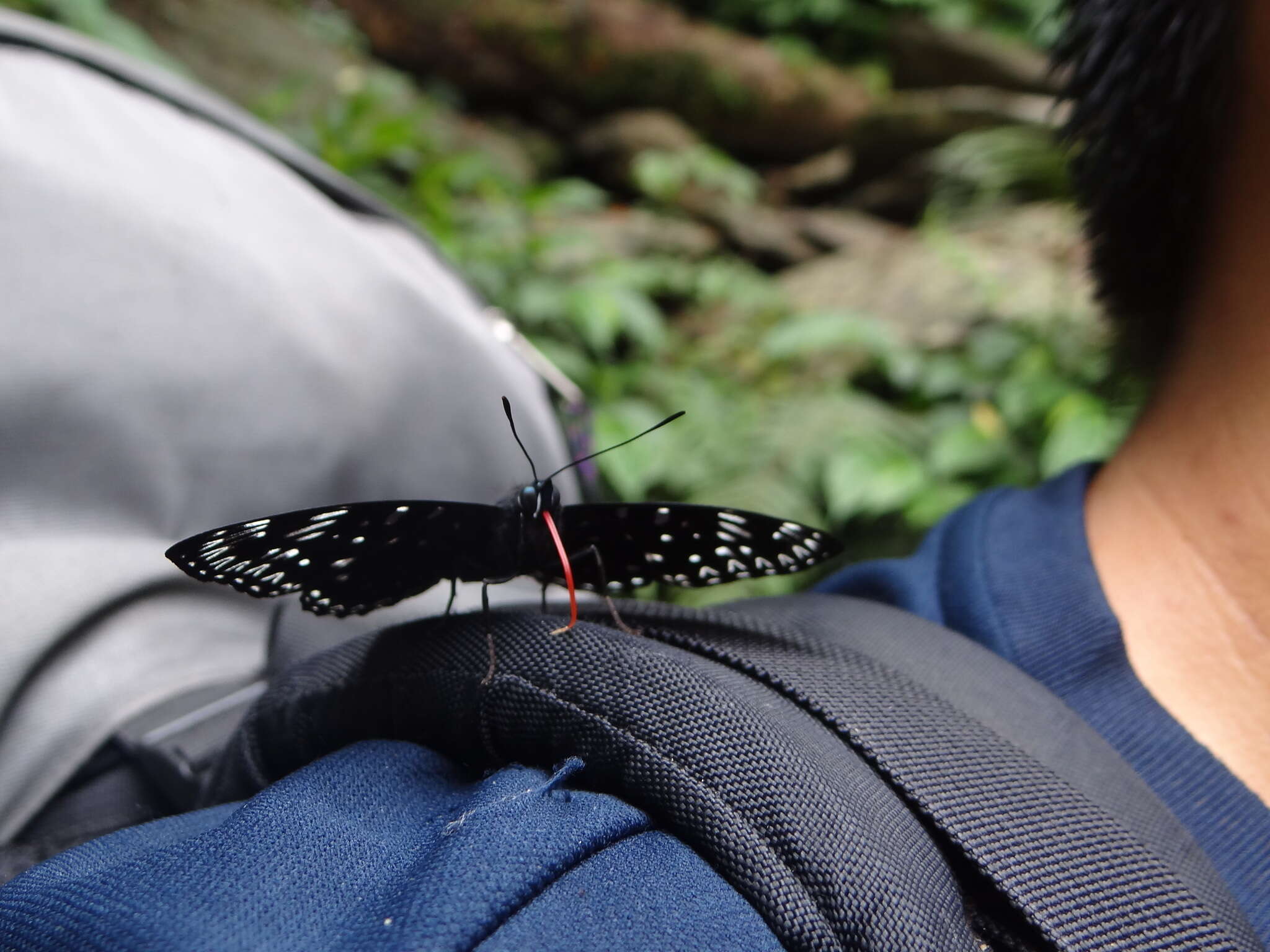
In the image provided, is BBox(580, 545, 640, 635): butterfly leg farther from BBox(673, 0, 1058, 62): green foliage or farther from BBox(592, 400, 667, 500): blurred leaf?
BBox(673, 0, 1058, 62): green foliage

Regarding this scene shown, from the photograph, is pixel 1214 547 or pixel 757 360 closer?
pixel 1214 547

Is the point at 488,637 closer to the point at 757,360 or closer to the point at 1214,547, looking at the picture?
the point at 1214,547

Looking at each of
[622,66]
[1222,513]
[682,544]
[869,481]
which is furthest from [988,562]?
[622,66]

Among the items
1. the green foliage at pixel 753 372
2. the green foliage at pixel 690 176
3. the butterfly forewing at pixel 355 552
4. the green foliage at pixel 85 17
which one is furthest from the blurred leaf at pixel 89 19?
the butterfly forewing at pixel 355 552

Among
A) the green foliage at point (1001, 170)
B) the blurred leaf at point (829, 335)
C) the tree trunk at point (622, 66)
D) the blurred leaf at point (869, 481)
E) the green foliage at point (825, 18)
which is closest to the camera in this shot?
the blurred leaf at point (869, 481)

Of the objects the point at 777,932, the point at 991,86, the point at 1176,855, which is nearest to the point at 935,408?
the point at 1176,855

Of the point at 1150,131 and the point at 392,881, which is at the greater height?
the point at 1150,131

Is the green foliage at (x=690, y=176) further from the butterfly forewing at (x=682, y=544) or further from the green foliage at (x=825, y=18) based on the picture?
the butterfly forewing at (x=682, y=544)
